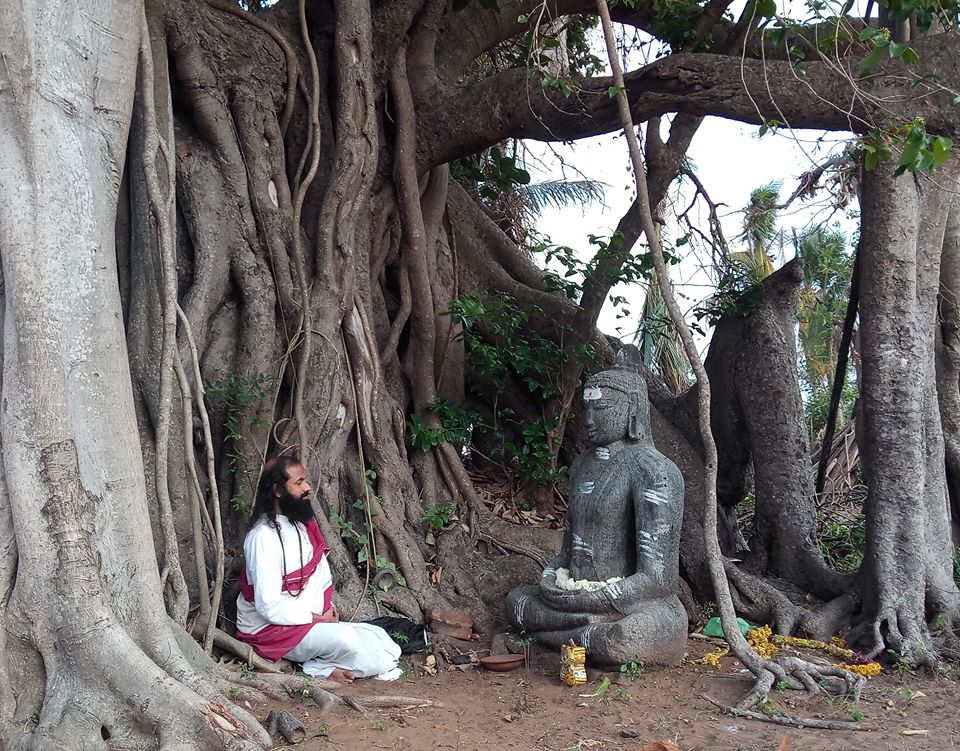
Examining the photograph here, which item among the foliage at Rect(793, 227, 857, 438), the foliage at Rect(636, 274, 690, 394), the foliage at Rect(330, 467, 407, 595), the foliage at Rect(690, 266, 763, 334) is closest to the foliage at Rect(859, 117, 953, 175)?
the foliage at Rect(690, 266, 763, 334)

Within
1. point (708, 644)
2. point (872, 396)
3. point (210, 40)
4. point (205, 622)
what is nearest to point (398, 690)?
point (205, 622)

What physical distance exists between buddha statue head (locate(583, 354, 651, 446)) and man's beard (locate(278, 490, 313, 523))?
1564mm

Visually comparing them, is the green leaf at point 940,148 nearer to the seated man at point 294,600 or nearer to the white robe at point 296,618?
the seated man at point 294,600

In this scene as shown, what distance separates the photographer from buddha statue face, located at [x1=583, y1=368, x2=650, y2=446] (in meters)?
5.22

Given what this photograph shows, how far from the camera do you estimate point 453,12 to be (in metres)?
6.99

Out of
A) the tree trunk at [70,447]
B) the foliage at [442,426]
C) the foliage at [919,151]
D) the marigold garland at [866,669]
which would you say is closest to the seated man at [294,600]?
the tree trunk at [70,447]

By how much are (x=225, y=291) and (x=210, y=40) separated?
4.88 feet

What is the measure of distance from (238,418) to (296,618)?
120 cm

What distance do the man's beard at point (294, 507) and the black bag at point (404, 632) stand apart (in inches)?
27.9

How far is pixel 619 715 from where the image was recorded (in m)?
4.20

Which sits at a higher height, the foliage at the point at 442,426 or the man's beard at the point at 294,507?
the foliage at the point at 442,426

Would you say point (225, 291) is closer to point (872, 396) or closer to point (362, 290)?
point (362, 290)

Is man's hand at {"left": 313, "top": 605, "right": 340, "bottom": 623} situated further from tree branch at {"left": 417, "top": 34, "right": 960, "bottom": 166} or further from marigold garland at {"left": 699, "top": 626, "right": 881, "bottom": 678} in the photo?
tree branch at {"left": 417, "top": 34, "right": 960, "bottom": 166}

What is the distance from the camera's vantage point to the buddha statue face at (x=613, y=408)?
522 cm
